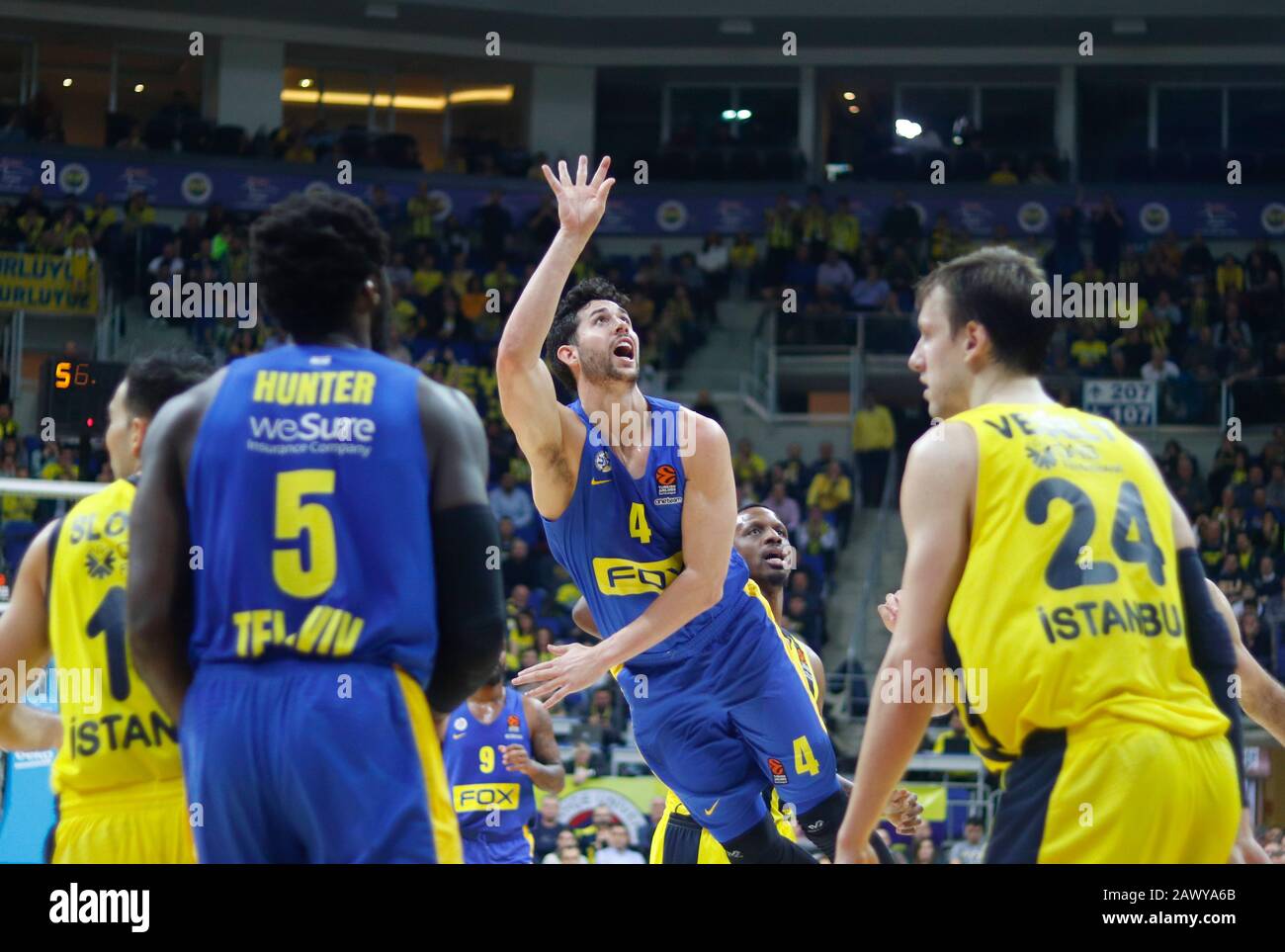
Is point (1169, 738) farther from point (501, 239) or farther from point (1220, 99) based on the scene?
point (1220, 99)

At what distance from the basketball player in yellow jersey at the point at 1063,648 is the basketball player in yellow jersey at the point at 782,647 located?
2811mm

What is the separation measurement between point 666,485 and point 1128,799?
2933mm

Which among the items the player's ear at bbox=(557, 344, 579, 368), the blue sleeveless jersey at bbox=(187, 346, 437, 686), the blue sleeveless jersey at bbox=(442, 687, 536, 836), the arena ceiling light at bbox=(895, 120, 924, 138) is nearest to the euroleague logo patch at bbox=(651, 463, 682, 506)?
the player's ear at bbox=(557, 344, 579, 368)

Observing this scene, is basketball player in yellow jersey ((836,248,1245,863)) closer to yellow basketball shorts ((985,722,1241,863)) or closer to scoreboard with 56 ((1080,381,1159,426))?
yellow basketball shorts ((985,722,1241,863))

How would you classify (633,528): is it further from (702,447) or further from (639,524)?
(702,447)

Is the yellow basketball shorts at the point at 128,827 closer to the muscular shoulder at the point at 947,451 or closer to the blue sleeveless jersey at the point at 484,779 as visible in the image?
the muscular shoulder at the point at 947,451

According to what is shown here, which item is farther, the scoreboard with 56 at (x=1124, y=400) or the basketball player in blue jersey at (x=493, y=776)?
the scoreboard with 56 at (x=1124, y=400)

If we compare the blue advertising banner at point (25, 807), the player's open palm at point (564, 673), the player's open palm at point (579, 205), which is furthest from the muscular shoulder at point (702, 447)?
the blue advertising banner at point (25, 807)

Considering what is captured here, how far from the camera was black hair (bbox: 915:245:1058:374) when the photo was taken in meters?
4.07

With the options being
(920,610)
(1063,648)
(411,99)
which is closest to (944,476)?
(920,610)

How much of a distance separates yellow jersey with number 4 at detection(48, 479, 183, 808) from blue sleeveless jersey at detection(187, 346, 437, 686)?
84 centimetres

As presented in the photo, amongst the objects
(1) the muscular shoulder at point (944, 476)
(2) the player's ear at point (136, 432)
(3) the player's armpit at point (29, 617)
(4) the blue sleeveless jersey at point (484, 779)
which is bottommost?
(4) the blue sleeveless jersey at point (484, 779)

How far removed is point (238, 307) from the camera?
62.0 ft

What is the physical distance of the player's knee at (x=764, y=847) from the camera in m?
6.42
